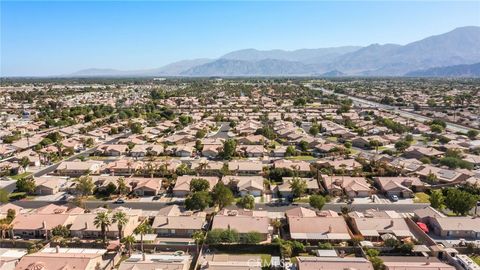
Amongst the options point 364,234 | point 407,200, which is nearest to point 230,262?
point 364,234

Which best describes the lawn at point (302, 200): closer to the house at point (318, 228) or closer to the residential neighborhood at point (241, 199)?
the residential neighborhood at point (241, 199)

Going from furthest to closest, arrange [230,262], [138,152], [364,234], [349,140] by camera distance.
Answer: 1. [349,140]
2. [138,152]
3. [364,234]
4. [230,262]

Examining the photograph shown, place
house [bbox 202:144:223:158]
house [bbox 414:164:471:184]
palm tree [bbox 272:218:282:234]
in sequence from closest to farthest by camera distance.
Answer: palm tree [bbox 272:218:282:234]
house [bbox 414:164:471:184]
house [bbox 202:144:223:158]

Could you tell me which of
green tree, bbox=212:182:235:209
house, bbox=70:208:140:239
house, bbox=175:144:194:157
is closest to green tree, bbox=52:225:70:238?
house, bbox=70:208:140:239

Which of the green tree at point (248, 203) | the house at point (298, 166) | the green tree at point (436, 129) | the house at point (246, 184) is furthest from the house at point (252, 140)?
the green tree at point (436, 129)

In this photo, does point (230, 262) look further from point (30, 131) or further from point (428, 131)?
point (30, 131)

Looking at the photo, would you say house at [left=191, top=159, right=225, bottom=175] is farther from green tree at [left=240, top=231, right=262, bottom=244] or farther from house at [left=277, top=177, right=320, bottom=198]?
green tree at [left=240, top=231, right=262, bottom=244]
